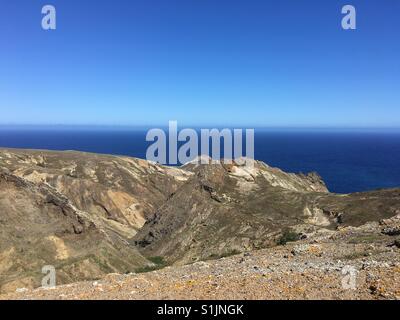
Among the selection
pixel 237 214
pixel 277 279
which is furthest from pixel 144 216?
pixel 277 279

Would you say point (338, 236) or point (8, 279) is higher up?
point (338, 236)

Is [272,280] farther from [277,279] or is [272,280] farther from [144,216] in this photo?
[144,216]

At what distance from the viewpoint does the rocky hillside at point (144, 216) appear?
124ft

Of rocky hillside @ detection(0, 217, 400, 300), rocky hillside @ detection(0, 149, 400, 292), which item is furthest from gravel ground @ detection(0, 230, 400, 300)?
rocky hillside @ detection(0, 149, 400, 292)

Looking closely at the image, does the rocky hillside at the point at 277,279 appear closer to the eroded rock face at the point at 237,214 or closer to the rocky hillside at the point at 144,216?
the rocky hillside at the point at 144,216

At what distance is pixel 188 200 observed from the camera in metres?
58.5

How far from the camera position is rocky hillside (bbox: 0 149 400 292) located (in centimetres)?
3772

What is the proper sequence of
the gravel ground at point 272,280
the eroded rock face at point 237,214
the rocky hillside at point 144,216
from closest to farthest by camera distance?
the gravel ground at point 272,280, the rocky hillside at point 144,216, the eroded rock face at point 237,214

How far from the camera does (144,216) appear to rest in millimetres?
80688

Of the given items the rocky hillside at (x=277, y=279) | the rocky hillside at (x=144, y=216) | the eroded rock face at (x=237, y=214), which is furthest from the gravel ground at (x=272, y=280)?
the eroded rock face at (x=237, y=214)

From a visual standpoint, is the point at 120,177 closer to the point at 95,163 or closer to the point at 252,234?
the point at 95,163
